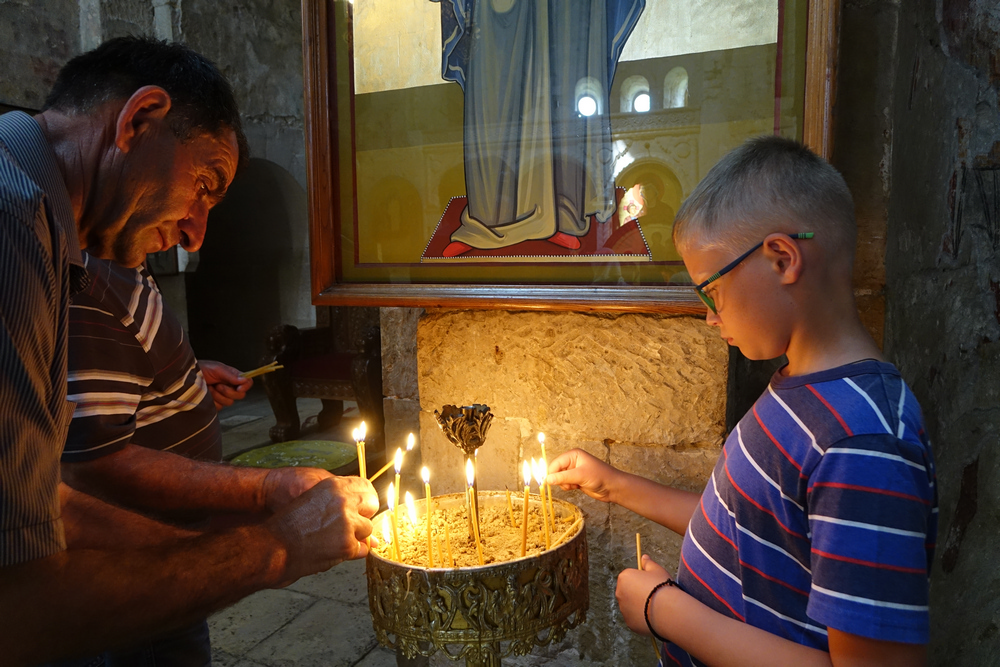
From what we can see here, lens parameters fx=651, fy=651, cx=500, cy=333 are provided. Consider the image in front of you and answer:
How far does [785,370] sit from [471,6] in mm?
1202

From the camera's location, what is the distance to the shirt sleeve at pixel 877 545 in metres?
0.90

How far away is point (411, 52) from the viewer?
69.1 inches

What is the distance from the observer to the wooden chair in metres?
5.85

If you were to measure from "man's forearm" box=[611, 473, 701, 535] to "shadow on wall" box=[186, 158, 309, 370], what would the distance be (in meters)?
7.49

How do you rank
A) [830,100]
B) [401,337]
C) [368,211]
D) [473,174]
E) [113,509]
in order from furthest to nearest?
[401,337], [368,211], [473,174], [113,509], [830,100]

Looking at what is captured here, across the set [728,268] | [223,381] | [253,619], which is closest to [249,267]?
[253,619]

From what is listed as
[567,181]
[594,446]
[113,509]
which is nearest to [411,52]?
[567,181]

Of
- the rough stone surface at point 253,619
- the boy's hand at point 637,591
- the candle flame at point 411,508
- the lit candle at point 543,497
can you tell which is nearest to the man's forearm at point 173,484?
the candle flame at point 411,508

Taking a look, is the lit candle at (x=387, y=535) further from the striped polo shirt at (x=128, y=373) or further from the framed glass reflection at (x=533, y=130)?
the striped polo shirt at (x=128, y=373)

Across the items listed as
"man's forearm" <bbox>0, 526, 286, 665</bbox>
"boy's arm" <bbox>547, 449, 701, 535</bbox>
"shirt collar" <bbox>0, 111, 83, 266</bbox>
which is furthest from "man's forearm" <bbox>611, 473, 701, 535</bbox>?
"shirt collar" <bbox>0, 111, 83, 266</bbox>

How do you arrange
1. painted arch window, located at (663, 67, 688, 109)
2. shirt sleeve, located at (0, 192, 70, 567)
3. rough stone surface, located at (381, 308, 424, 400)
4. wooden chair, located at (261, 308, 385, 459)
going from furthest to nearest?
wooden chair, located at (261, 308, 385, 459)
rough stone surface, located at (381, 308, 424, 400)
painted arch window, located at (663, 67, 688, 109)
shirt sleeve, located at (0, 192, 70, 567)

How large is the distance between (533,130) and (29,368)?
1.20m

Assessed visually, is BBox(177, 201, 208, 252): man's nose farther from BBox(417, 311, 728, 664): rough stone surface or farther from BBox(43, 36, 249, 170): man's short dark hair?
BBox(417, 311, 728, 664): rough stone surface

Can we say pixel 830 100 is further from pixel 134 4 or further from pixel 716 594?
pixel 134 4
